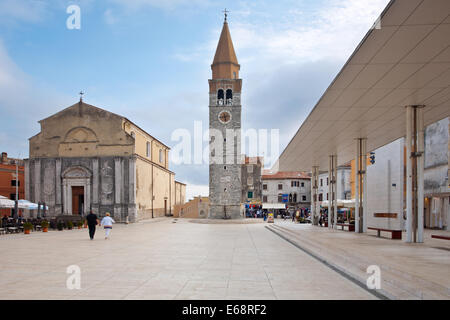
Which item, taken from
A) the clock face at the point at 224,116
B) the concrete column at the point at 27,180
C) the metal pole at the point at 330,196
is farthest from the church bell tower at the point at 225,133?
the concrete column at the point at 27,180

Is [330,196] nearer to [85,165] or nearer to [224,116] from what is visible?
[224,116]

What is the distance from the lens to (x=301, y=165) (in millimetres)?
36219

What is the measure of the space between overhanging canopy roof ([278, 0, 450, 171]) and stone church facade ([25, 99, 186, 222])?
21.6 metres

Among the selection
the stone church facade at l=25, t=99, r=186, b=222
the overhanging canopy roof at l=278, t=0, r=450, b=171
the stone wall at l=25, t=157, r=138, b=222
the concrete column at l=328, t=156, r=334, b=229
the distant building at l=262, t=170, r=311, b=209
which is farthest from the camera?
the distant building at l=262, t=170, r=311, b=209

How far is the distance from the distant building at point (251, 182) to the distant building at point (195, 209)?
16.0 metres

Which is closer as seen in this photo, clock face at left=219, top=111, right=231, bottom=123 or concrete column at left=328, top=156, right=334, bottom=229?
concrete column at left=328, top=156, right=334, bottom=229

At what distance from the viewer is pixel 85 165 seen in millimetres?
40031

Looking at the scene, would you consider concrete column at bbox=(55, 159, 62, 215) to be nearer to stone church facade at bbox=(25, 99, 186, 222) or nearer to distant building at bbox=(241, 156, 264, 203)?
stone church facade at bbox=(25, 99, 186, 222)

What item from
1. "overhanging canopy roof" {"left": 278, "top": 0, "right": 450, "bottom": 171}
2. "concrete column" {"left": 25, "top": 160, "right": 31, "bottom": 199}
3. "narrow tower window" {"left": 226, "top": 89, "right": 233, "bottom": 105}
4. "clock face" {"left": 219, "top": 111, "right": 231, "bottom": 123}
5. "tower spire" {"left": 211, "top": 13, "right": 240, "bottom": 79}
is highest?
"tower spire" {"left": 211, "top": 13, "right": 240, "bottom": 79}

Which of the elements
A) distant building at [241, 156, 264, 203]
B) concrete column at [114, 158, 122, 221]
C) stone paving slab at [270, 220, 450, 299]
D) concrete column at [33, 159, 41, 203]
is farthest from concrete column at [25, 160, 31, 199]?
distant building at [241, 156, 264, 203]

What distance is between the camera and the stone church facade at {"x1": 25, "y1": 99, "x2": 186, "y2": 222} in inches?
1545

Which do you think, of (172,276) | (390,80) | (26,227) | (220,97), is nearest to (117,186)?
(26,227)
